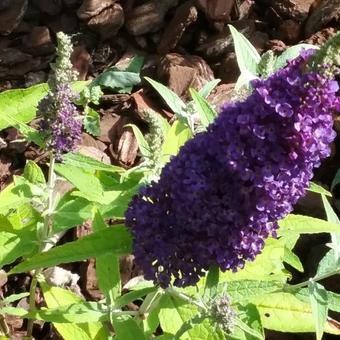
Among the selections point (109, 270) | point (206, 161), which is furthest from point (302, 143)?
point (109, 270)

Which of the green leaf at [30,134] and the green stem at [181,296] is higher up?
the green leaf at [30,134]

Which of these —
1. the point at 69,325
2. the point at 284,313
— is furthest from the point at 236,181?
the point at 69,325

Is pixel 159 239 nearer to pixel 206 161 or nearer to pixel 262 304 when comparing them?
pixel 206 161

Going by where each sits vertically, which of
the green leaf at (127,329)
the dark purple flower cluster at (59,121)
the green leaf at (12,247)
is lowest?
the green leaf at (127,329)

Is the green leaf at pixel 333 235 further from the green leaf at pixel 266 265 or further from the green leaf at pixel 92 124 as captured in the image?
the green leaf at pixel 92 124

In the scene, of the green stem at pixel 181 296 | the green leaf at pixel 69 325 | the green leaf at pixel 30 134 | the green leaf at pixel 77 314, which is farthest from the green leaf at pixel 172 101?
the green leaf at pixel 69 325

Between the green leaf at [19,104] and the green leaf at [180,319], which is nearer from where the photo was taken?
the green leaf at [180,319]

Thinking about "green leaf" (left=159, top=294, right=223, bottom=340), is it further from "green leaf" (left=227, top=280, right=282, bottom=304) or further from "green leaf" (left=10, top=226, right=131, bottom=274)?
"green leaf" (left=10, top=226, right=131, bottom=274)

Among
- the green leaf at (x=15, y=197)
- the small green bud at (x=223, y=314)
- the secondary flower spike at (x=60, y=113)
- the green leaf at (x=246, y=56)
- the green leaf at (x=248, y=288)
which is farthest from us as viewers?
the green leaf at (x=15, y=197)

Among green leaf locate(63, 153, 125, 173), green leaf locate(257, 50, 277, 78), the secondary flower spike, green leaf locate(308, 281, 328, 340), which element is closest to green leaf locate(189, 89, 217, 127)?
green leaf locate(257, 50, 277, 78)
